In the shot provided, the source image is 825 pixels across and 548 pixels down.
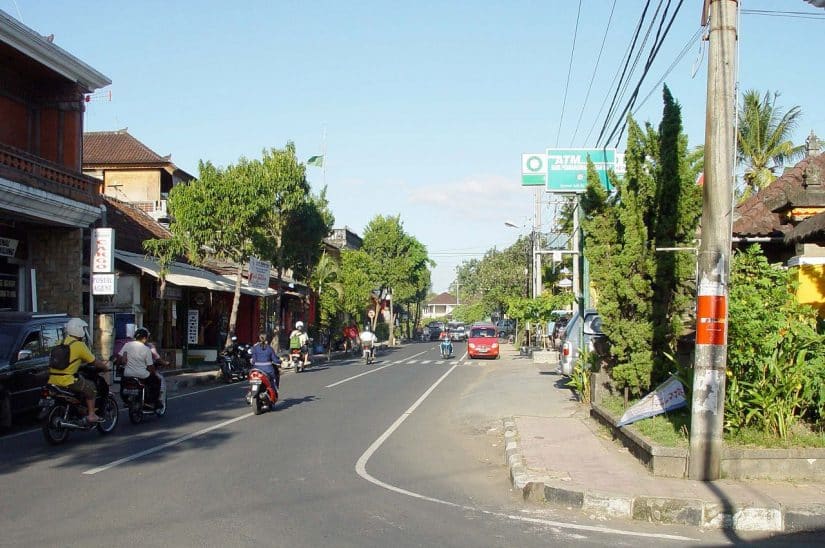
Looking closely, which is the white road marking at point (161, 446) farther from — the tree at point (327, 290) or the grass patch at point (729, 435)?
the tree at point (327, 290)

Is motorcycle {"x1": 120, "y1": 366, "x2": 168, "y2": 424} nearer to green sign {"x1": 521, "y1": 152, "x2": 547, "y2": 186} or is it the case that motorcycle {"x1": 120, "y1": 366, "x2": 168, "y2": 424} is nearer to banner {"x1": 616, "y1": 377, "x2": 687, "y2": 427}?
banner {"x1": 616, "y1": 377, "x2": 687, "y2": 427}

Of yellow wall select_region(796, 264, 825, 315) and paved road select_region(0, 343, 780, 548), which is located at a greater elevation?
yellow wall select_region(796, 264, 825, 315)

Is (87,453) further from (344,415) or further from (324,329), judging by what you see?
(324,329)

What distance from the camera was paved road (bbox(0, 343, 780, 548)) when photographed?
6.98 metres

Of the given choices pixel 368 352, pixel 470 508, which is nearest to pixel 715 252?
pixel 470 508

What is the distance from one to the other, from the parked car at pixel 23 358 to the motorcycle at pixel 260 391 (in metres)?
3.72

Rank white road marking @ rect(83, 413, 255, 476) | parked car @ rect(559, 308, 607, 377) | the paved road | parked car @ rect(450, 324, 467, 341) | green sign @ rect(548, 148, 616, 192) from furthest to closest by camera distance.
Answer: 1. parked car @ rect(450, 324, 467, 341)
2. green sign @ rect(548, 148, 616, 192)
3. parked car @ rect(559, 308, 607, 377)
4. white road marking @ rect(83, 413, 255, 476)
5. the paved road

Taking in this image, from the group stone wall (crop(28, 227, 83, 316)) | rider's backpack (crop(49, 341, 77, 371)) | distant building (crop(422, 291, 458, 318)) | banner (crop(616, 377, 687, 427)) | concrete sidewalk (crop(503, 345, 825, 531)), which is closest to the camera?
concrete sidewalk (crop(503, 345, 825, 531))

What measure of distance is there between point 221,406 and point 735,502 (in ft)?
40.4

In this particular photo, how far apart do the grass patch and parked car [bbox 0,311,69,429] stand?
9.80 metres

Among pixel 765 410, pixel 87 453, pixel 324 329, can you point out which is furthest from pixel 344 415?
pixel 324 329

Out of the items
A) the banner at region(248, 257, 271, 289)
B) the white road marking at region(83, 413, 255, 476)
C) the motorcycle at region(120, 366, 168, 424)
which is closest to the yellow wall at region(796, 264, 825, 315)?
the white road marking at region(83, 413, 255, 476)

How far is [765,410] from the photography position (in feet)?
30.3

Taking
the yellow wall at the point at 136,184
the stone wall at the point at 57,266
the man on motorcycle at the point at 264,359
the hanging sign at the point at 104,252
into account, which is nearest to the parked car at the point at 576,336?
the man on motorcycle at the point at 264,359
